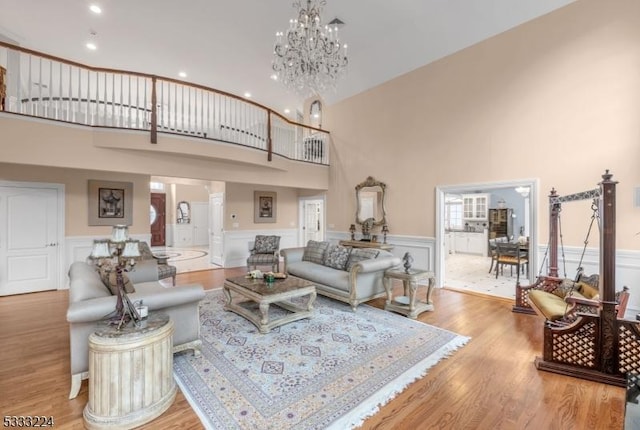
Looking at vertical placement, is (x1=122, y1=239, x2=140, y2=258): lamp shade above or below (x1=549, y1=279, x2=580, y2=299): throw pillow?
above

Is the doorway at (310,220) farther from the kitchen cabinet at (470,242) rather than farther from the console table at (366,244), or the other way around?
the kitchen cabinet at (470,242)

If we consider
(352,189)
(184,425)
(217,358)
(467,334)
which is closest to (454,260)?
(352,189)

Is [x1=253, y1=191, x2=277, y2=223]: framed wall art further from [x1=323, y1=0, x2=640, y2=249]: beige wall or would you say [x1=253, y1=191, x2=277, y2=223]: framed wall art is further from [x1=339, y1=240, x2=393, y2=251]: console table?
[x1=323, y1=0, x2=640, y2=249]: beige wall

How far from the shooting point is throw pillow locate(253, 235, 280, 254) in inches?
286

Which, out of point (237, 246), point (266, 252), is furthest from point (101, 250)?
point (237, 246)

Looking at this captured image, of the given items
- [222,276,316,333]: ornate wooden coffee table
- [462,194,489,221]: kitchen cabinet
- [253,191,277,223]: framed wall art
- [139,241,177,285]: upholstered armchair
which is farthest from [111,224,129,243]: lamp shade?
[462,194,489,221]: kitchen cabinet

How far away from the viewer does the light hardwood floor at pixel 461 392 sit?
6.95ft

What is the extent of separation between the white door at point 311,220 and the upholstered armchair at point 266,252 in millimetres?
2091

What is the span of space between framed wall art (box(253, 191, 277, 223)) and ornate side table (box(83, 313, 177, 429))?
20.7 ft

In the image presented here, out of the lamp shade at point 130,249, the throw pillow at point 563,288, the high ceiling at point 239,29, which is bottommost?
the throw pillow at point 563,288

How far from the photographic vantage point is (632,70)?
402cm

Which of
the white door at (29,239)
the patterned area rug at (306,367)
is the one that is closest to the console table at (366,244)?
the patterned area rug at (306,367)

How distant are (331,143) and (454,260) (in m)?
5.35

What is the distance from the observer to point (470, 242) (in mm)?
10492
